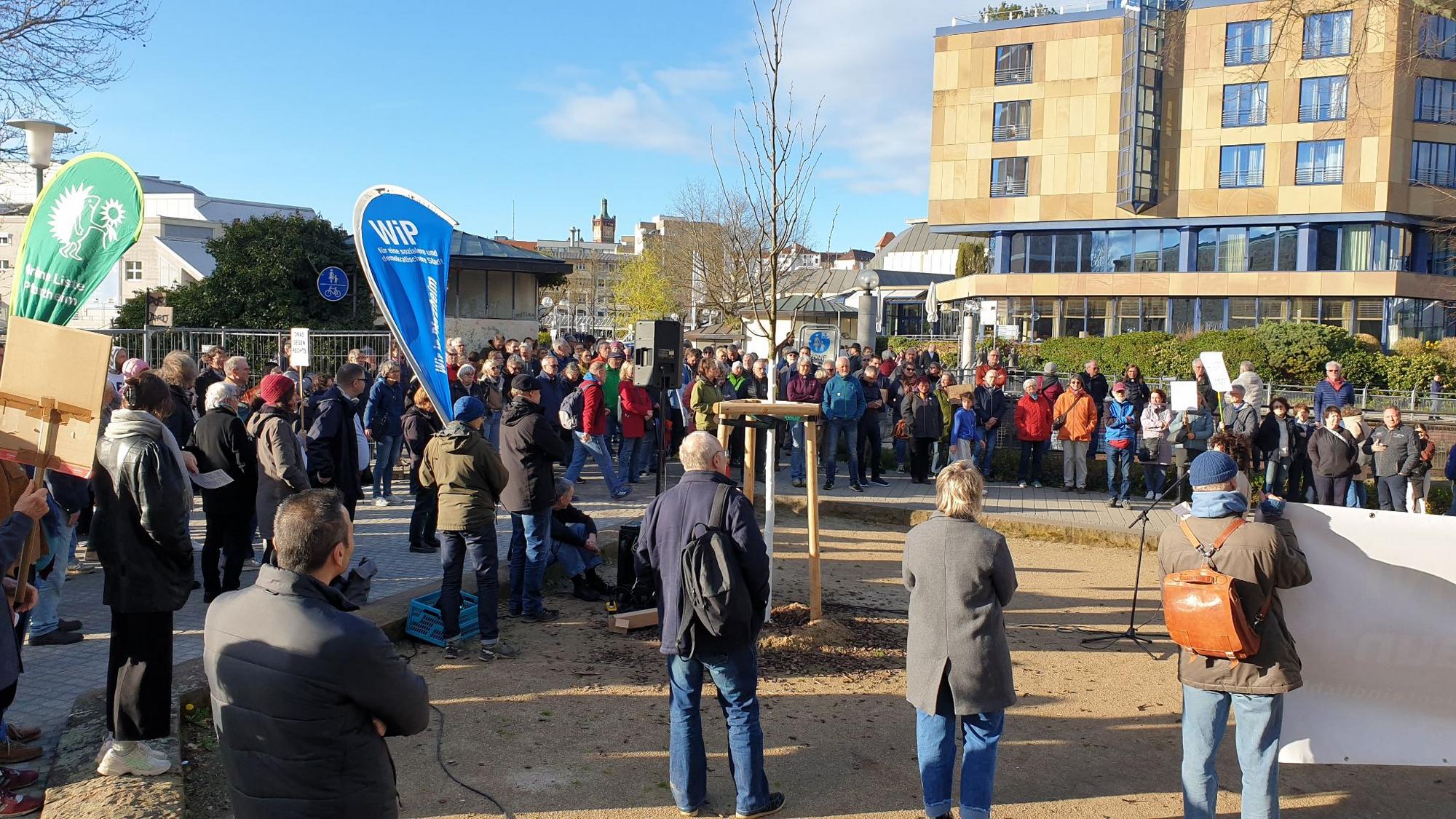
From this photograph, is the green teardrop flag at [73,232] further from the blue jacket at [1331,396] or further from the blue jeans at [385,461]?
the blue jacket at [1331,396]

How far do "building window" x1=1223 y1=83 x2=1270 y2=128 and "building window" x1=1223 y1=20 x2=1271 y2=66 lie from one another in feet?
Answer: 3.12

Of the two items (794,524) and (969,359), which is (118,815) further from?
(969,359)

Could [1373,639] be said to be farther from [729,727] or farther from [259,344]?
[259,344]

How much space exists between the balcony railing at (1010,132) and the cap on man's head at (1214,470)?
4154cm

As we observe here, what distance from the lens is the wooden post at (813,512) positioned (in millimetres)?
7594

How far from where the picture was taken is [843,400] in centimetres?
1552

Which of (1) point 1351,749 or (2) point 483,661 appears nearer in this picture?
(1) point 1351,749

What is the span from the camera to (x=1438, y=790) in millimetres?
5570

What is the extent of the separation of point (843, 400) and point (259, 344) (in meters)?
10.6

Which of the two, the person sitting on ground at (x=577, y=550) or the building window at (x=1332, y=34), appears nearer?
the person sitting on ground at (x=577, y=550)

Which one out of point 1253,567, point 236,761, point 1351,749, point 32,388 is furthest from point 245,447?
point 1351,749

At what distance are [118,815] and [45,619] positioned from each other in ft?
11.0

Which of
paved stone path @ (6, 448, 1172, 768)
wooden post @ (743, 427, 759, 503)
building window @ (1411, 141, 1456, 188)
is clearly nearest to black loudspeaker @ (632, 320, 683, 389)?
paved stone path @ (6, 448, 1172, 768)

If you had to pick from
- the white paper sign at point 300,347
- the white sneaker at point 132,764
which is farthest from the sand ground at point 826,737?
the white paper sign at point 300,347
